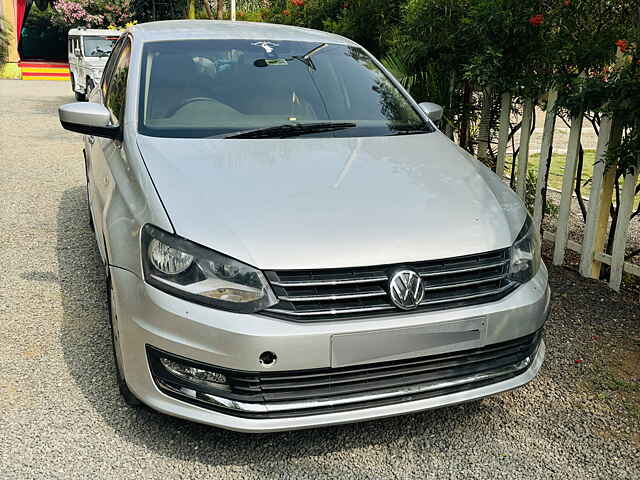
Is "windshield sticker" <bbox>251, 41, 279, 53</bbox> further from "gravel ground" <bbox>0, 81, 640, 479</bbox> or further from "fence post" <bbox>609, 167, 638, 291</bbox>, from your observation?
"fence post" <bbox>609, 167, 638, 291</bbox>

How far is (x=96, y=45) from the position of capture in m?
15.4

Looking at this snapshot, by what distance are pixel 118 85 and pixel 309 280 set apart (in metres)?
2.27

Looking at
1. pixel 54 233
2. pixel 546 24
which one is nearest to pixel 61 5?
Result: pixel 54 233

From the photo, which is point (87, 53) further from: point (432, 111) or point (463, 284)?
point (463, 284)

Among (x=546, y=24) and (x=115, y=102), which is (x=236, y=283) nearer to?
(x=115, y=102)

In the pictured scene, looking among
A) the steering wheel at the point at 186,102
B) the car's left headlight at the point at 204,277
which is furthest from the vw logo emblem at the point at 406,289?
the steering wheel at the point at 186,102

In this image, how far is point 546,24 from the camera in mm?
4766

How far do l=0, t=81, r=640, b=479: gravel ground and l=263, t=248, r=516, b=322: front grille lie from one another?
0.68 m

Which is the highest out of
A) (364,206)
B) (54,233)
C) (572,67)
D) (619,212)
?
(572,67)

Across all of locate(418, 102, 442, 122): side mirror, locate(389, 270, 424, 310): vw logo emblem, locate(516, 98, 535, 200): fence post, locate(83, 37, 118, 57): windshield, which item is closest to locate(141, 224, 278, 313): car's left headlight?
locate(389, 270, 424, 310): vw logo emblem

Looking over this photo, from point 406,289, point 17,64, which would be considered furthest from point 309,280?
point 17,64

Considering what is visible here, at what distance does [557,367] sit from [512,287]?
3.40 ft

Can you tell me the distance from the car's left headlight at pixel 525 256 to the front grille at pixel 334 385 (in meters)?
0.31

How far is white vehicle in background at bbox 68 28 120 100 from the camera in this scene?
14.4 m
